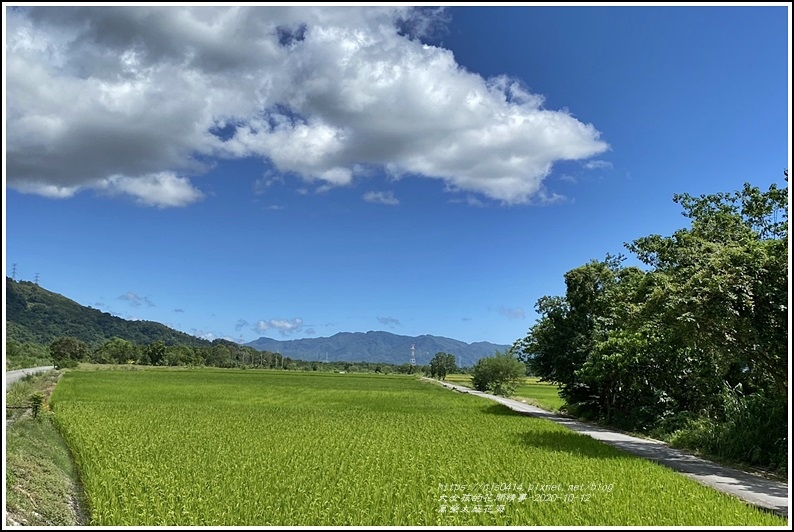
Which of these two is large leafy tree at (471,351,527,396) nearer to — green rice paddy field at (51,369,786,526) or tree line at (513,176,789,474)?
tree line at (513,176,789,474)

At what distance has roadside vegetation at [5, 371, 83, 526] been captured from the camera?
7.61 meters

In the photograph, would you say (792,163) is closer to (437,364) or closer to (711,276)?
(711,276)

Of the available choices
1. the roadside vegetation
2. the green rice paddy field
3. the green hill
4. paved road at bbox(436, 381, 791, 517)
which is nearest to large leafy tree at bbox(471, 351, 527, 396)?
the green rice paddy field

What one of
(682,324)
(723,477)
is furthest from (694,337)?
(723,477)

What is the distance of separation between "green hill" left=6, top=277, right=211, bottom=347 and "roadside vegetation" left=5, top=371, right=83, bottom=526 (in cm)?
5710

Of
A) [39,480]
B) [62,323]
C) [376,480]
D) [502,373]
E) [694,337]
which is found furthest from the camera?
[62,323]

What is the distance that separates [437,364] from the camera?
121m

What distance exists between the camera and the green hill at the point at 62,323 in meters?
91.0

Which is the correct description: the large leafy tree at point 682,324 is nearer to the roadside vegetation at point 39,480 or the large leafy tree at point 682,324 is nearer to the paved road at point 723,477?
the paved road at point 723,477

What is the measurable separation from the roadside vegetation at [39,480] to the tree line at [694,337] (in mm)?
11780

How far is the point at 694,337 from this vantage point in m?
13.1

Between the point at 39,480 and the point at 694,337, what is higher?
the point at 694,337

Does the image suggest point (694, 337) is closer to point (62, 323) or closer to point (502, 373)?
point (502, 373)

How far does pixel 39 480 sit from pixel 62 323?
125 meters
